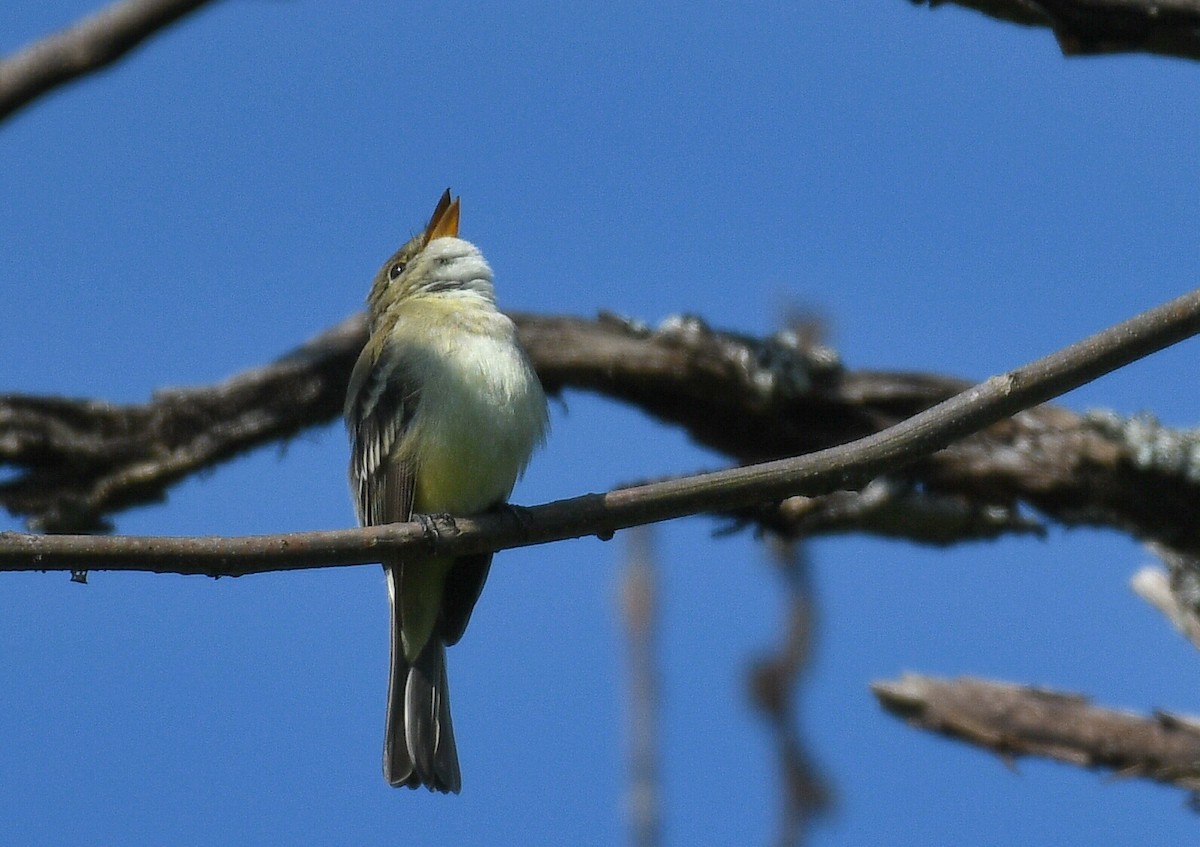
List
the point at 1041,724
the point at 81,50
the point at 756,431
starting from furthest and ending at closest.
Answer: the point at 756,431, the point at 1041,724, the point at 81,50

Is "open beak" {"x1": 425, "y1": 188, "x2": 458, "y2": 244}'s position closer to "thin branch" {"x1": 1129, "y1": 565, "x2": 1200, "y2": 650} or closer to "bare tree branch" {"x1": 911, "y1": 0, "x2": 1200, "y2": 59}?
"bare tree branch" {"x1": 911, "y1": 0, "x2": 1200, "y2": 59}

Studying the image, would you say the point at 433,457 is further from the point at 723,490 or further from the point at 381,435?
the point at 723,490

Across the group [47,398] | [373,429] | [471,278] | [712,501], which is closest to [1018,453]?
[471,278]

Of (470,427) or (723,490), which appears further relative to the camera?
(470,427)

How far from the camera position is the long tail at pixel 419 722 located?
17.5 feet

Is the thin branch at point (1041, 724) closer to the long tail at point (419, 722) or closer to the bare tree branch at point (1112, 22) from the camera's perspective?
the long tail at point (419, 722)

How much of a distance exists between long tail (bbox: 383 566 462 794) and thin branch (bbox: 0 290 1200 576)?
1.77 metres

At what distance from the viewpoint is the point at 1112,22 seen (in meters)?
4.83

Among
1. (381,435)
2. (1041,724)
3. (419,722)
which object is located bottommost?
(419,722)

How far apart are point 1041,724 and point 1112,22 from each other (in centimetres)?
300

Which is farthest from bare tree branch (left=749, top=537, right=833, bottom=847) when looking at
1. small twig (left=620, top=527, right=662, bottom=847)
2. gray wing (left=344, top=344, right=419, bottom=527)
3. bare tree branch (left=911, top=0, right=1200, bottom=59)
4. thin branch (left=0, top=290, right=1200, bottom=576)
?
bare tree branch (left=911, top=0, right=1200, bottom=59)

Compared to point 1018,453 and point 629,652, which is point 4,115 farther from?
point 1018,453

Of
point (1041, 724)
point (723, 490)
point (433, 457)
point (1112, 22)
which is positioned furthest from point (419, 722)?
point (1112, 22)

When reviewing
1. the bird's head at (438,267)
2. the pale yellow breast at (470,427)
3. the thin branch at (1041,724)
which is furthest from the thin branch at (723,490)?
the thin branch at (1041,724)
